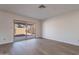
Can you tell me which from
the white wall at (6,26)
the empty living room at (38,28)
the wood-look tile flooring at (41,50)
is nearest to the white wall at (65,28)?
the empty living room at (38,28)

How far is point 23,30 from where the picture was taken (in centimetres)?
662

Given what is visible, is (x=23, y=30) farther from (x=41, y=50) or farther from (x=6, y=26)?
(x=41, y=50)

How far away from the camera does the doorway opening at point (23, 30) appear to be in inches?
237

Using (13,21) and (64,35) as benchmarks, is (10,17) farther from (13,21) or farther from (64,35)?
(64,35)

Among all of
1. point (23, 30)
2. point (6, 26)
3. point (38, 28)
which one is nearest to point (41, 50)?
point (6, 26)

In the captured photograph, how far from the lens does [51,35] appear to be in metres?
6.49

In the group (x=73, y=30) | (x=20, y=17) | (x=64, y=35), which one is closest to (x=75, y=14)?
(x=73, y=30)

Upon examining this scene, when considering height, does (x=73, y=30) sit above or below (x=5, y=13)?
below

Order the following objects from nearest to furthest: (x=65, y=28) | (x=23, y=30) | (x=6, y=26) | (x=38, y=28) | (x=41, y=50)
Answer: (x=41, y=50), (x=6, y=26), (x=65, y=28), (x=23, y=30), (x=38, y=28)

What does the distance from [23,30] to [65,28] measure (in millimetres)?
2905

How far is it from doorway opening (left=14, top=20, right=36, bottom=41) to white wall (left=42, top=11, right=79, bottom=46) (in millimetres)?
1220

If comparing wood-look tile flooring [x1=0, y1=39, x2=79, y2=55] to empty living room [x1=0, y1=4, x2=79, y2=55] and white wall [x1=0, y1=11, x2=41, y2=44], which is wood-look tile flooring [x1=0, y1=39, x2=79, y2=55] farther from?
white wall [x1=0, y1=11, x2=41, y2=44]
